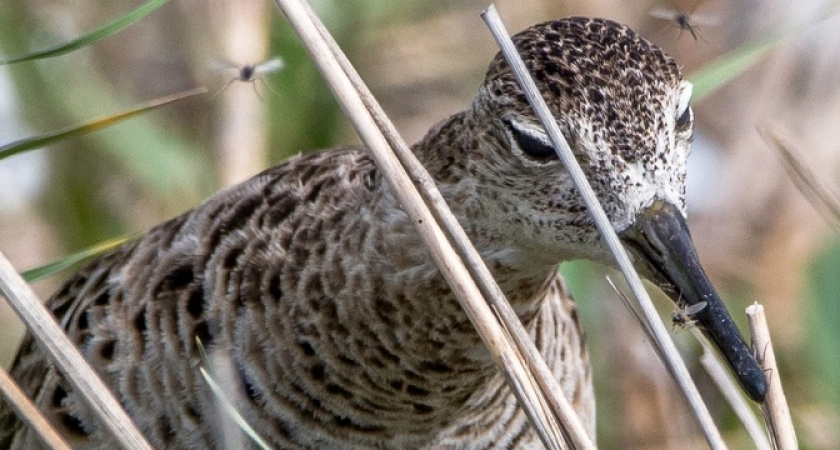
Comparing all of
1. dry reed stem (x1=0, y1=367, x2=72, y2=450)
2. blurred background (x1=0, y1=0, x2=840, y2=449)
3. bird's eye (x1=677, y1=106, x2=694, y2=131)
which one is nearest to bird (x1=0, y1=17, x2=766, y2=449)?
bird's eye (x1=677, y1=106, x2=694, y2=131)

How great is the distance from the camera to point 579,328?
135 inches

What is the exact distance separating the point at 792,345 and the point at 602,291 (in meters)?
0.65

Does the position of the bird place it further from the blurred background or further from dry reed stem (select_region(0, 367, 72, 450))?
the blurred background

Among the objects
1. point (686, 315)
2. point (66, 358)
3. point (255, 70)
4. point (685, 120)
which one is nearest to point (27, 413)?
point (66, 358)

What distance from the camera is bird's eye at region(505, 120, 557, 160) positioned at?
2441 mm

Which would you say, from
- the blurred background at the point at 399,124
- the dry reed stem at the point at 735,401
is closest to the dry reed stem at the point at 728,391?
the dry reed stem at the point at 735,401

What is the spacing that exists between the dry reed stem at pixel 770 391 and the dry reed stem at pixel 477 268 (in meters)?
0.34

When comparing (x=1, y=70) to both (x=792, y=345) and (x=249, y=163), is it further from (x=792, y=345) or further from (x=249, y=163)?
(x=792, y=345)

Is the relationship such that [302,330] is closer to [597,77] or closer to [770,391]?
[597,77]

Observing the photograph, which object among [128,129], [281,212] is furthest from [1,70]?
[281,212]

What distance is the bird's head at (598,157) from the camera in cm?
232

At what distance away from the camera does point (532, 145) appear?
97.0 inches

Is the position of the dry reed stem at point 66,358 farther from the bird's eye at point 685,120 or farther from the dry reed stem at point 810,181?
the dry reed stem at point 810,181

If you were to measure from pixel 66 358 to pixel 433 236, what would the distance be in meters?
0.64
